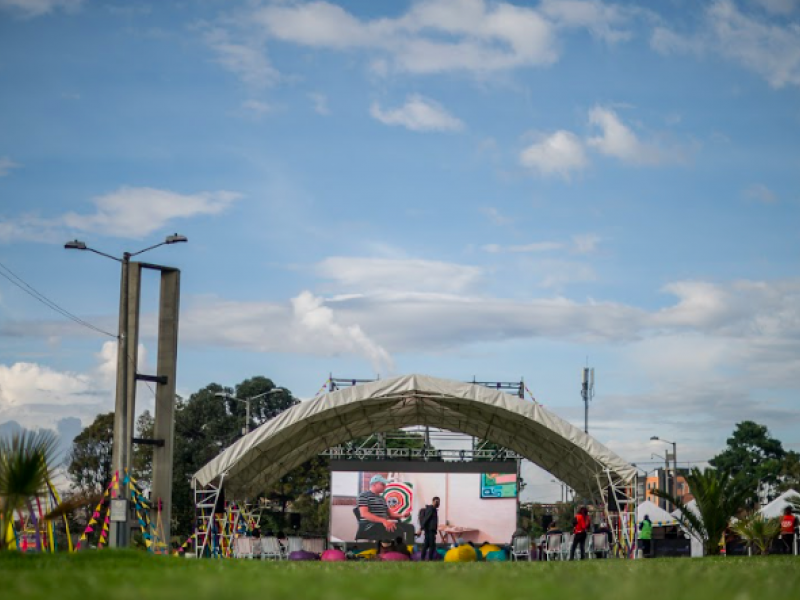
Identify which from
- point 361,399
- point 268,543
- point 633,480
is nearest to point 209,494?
point 268,543

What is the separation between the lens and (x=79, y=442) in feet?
232

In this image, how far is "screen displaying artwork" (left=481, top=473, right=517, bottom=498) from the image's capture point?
40.2 metres

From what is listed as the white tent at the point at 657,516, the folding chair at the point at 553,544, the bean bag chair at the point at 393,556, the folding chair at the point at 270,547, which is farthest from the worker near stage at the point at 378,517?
Answer: the white tent at the point at 657,516

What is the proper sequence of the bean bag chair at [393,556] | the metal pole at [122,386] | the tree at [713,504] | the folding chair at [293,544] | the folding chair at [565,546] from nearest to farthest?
the metal pole at [122,386]
the tree at [713,504]
the bean bag chair at [393,556]
the folding chair at [565,546]
the folding chair at [293,544]

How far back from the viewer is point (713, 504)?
99.5ft

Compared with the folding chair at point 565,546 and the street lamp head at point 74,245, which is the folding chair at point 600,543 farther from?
the street lamp head at point 74,245

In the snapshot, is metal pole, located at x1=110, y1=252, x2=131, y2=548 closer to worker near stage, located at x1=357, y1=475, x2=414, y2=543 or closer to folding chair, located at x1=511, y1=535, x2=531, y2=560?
worker near stage, located at x1=357, y1=475, x2=414, y2=543

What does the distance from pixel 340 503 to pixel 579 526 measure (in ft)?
46.3

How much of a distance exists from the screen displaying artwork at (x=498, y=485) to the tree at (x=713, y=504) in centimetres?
975

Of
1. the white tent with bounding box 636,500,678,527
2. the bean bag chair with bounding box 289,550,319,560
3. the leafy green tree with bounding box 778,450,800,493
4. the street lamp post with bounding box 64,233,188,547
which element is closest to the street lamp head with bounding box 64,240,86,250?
the street lamp post with bounding box 64,233,188,547

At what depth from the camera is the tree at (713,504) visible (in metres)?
30.3

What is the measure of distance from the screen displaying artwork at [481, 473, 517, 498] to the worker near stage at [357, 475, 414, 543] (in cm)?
296

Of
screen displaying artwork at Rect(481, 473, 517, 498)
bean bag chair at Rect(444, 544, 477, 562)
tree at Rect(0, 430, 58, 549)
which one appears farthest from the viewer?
screen displaying artwork at Rect(481, 473, 517, 498)

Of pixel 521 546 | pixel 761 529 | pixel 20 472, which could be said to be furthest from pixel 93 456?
pixel 20 472
